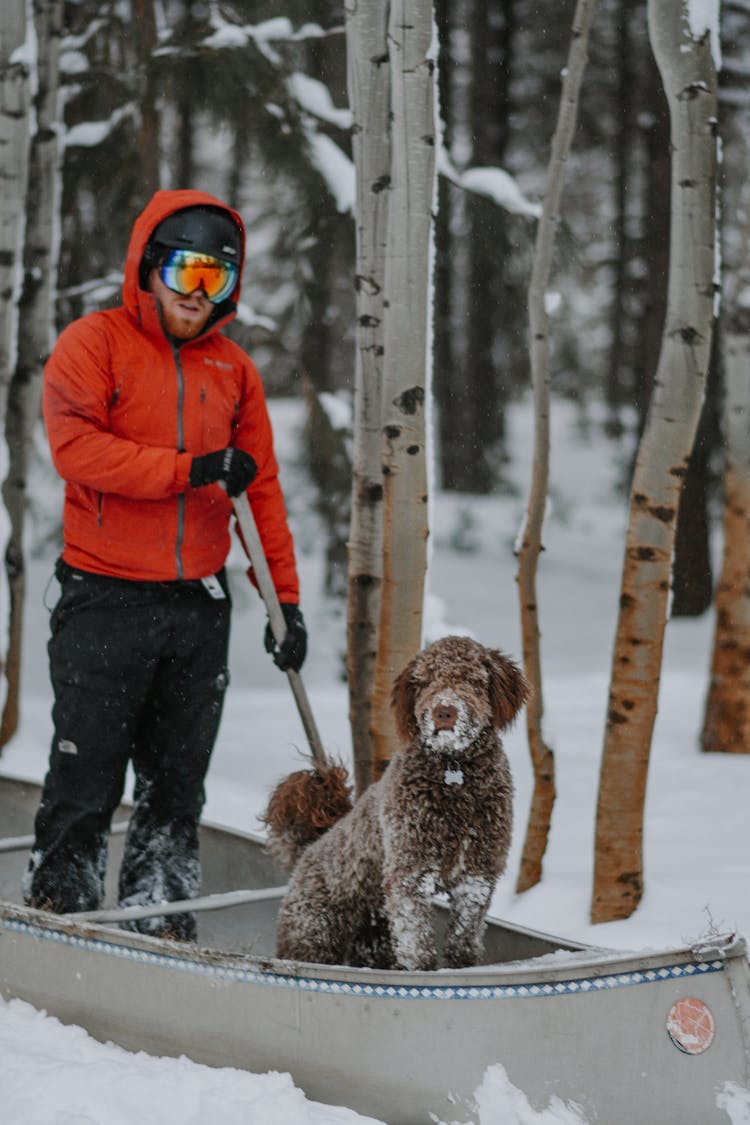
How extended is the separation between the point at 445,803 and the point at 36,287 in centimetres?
481

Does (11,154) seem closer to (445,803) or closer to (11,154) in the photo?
(11,154)

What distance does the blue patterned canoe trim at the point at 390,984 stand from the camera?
8.55 feet

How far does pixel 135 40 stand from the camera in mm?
8594

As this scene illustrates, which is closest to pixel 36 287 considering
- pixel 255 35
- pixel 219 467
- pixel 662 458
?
pixel 255 35

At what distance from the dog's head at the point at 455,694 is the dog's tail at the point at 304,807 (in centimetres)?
64

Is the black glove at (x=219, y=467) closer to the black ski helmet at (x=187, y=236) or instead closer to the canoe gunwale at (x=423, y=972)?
the black ski helmet at (x=187, y=236)

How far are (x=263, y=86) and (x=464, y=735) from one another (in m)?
5.29

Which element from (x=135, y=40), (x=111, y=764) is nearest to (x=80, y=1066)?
(x=111, y=764)

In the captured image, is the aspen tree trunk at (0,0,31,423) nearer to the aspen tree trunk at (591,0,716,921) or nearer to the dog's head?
the aspen tree trunk at (591,0,716,921)

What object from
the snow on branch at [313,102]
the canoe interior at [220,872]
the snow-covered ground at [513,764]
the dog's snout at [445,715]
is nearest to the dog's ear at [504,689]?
the dog's snout at [445,715]

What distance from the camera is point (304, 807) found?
12.0 ft

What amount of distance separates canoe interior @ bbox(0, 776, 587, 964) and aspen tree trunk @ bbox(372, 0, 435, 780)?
0.62 meters

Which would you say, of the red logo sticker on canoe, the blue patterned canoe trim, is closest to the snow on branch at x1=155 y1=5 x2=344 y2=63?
the blue patterned canoe trim

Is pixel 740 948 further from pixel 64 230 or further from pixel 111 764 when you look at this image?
pixel 64 230
